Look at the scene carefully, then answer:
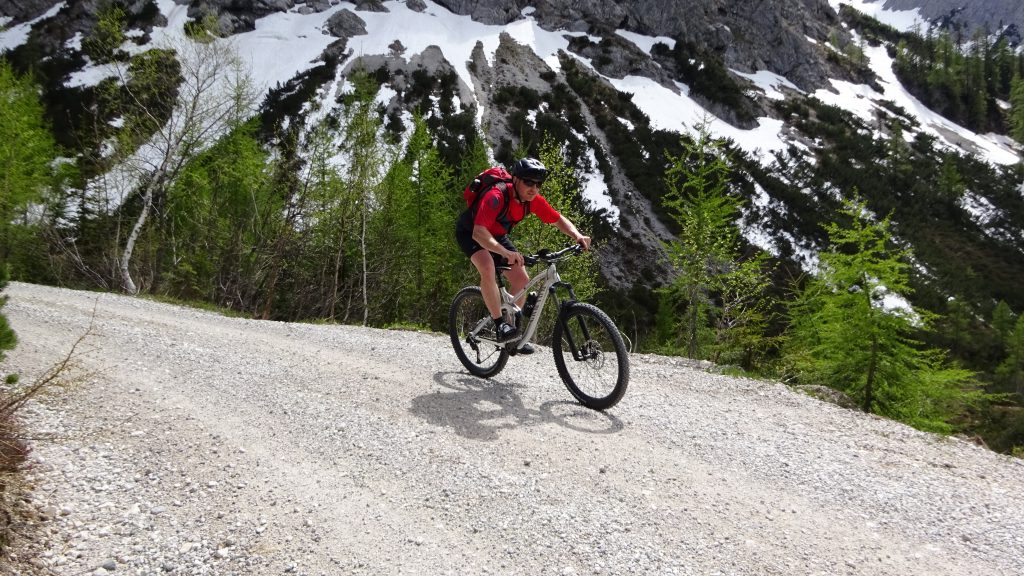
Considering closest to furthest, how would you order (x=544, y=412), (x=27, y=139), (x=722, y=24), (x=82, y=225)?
1. (x=544, y=412)
2. (x=27, y=139)
3. (x=82, y=225)
4. (x=722, y=24)

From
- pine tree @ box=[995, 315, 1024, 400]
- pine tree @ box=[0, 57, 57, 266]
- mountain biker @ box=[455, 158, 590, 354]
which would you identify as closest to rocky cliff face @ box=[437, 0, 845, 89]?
pine tree @ box=[995, 315, 1024, 400]

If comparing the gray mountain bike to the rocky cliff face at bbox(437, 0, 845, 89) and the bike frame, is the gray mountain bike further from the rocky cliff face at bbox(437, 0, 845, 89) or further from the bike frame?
the rocky cliff face at bbox(437, 0, 845, 89)

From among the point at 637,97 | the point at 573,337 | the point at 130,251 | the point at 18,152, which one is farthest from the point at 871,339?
the point at 637,97

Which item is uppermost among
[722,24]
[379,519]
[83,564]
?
[722,24]

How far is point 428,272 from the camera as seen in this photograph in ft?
79.9

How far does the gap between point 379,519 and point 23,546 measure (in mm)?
2035

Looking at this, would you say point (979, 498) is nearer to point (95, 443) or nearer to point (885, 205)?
point (95, 443)

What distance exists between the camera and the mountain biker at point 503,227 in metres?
5.77

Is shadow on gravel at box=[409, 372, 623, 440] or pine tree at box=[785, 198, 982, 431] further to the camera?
pine tree at box=[785, 198, 982, 431]

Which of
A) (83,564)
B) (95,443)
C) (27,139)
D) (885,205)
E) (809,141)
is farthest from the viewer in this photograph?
(809,141)

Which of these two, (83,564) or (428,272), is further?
(428,272)

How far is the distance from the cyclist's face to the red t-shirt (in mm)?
103

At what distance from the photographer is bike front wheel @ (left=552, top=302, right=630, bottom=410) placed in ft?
18.9

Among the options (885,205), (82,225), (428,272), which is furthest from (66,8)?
(885,205)
